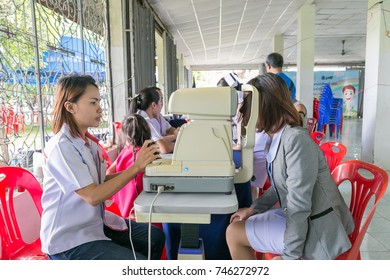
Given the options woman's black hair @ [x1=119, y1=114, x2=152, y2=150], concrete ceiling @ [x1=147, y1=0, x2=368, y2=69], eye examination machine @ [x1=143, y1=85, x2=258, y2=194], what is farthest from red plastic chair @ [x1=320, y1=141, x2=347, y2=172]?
concrete ceiling @ [x1=147, y1=0, x2=368, y2=69]

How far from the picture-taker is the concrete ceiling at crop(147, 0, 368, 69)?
567cm

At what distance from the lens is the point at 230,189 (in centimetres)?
106

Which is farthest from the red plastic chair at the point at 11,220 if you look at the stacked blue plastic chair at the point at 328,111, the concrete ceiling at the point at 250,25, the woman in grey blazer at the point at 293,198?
the stacked blue plastic chair at the point at 328,111

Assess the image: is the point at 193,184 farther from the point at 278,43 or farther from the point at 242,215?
the point at 278,43

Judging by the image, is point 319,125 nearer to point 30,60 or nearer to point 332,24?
point 332,24

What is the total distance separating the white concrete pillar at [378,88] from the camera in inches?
162

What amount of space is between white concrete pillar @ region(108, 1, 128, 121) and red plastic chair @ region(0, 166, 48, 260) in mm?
2346

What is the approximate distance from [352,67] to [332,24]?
846 centimetres

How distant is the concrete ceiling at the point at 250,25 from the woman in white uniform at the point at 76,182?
419 cm

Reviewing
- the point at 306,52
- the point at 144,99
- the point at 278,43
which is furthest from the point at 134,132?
the point at 278,43

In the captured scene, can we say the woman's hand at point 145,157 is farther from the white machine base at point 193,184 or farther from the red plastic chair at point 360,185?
the red plastic chair at point 360,185

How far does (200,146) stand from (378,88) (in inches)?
156

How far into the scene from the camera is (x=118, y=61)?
376cm

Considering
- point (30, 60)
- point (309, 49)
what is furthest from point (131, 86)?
point (309, 49)
